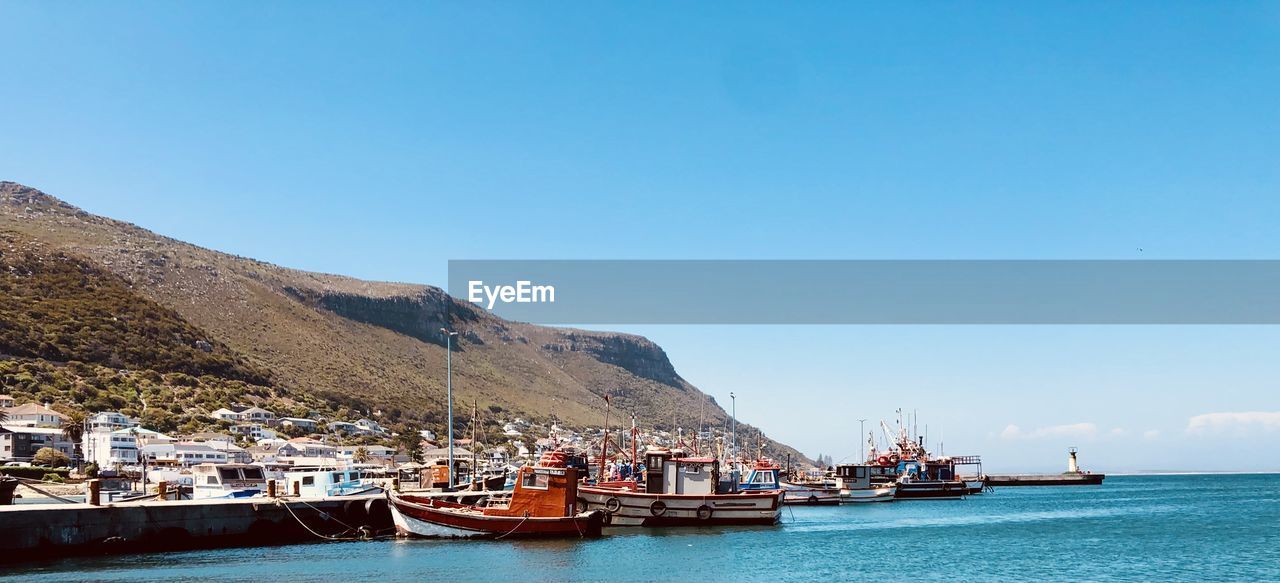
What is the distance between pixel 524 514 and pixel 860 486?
6479 centimetres

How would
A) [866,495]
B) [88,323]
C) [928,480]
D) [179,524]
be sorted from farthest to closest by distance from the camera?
1. [88,323]
2. [928,480]
3. [866,495]
4. [179,524]

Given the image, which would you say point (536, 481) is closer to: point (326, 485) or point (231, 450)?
point (326, 485)

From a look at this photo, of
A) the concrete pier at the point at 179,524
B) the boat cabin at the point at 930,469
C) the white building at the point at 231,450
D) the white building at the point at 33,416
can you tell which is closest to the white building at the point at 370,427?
the white building at the point at 231,450

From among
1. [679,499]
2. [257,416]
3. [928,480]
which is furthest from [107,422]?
[928,480]

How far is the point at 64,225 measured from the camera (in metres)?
192

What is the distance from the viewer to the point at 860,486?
108m

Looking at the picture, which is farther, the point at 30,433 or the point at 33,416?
the point at 33,416

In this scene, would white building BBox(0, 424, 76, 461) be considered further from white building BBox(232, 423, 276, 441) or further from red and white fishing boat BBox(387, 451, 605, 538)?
red and white fishing boat BBox(387, 451, 605, 538)

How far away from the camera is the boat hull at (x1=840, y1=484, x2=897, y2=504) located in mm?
104312

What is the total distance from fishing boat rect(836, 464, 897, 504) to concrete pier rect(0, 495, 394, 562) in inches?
2421

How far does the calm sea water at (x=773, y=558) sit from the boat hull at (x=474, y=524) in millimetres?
791

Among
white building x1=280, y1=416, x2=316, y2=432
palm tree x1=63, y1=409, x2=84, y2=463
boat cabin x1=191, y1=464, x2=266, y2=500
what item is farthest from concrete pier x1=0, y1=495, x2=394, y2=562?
white building x1=280, y1=416, x2=316, y2=432

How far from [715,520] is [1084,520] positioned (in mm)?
36657

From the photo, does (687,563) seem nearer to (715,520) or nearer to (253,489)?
(715,520)
